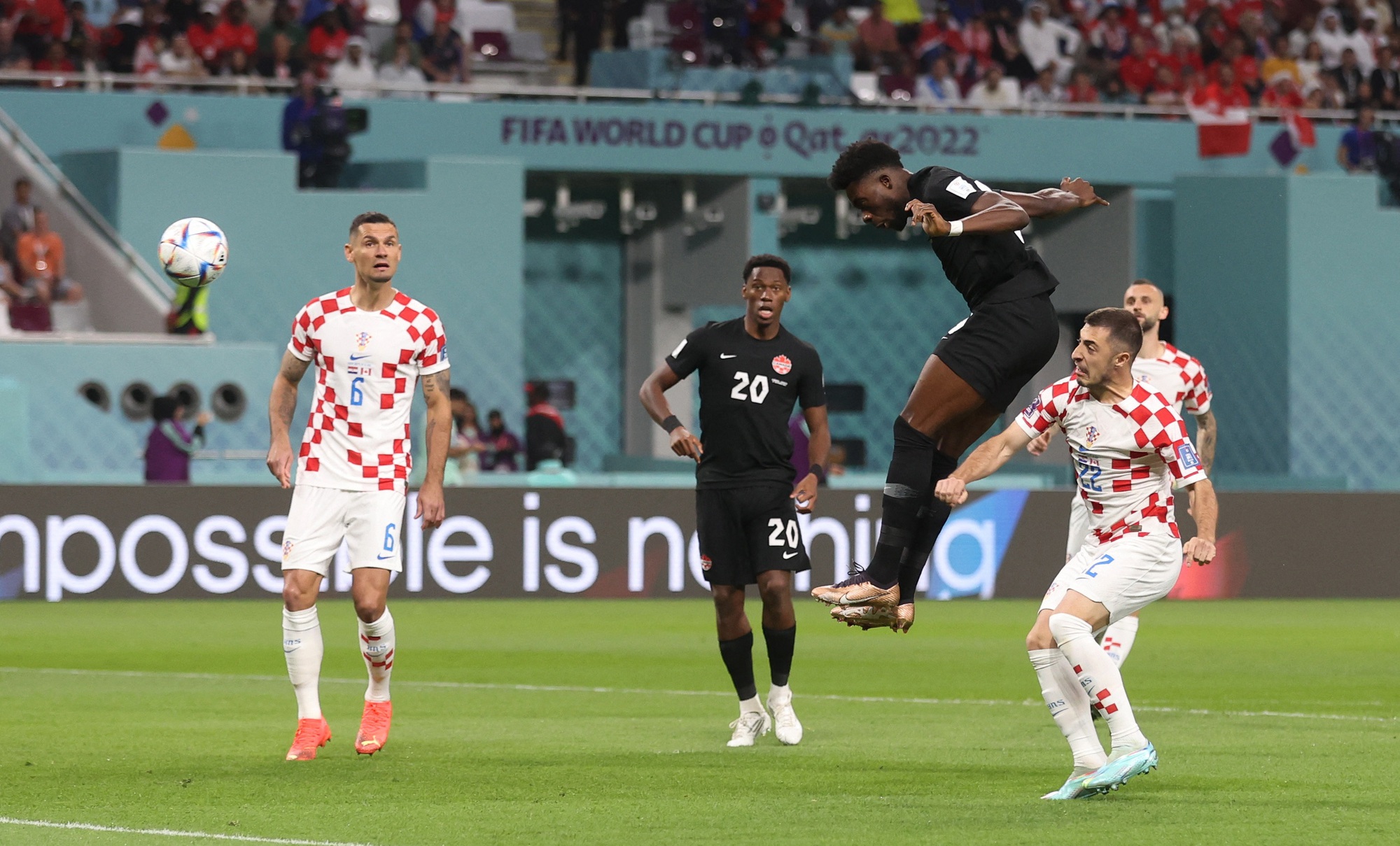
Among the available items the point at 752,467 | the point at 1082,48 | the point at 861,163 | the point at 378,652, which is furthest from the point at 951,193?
the point at 1082,48

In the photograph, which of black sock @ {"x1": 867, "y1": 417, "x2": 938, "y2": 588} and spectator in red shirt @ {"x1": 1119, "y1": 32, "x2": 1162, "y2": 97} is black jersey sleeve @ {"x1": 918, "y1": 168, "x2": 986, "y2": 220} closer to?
black sock @ {"x1": 867, "y1": 417, "x2": 938, "y2": 588}

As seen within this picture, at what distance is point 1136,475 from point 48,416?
15.7 meters

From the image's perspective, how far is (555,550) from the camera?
1950cm

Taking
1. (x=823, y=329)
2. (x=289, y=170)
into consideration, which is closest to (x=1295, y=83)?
(x=823, y=329)

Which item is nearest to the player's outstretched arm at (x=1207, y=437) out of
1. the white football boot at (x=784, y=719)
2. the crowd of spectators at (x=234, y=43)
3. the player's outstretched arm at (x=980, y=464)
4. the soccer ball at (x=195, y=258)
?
the white football boot at (x=784, y=719)

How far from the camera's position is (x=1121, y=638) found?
34.3 feet

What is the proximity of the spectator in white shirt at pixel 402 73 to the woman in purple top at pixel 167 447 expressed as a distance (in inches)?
264

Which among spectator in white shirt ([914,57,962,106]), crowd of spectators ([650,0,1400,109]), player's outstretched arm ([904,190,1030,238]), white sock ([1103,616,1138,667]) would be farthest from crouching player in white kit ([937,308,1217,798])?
spectator in white shirt ([914,57,962,106])

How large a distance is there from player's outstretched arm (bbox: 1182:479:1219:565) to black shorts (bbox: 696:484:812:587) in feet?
7.68

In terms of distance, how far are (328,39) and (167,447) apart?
7644mm

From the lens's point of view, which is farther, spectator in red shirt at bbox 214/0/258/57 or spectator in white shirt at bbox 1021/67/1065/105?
spectator in white shirt at bbox 1021/67/1065/105

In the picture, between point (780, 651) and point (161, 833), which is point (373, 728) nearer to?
point (780, 651)

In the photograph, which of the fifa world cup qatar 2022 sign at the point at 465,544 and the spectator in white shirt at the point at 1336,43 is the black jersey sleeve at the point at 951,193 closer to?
the fifa world cup qatar 2022 sign at the point at 465,544

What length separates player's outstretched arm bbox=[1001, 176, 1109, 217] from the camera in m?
7.74
